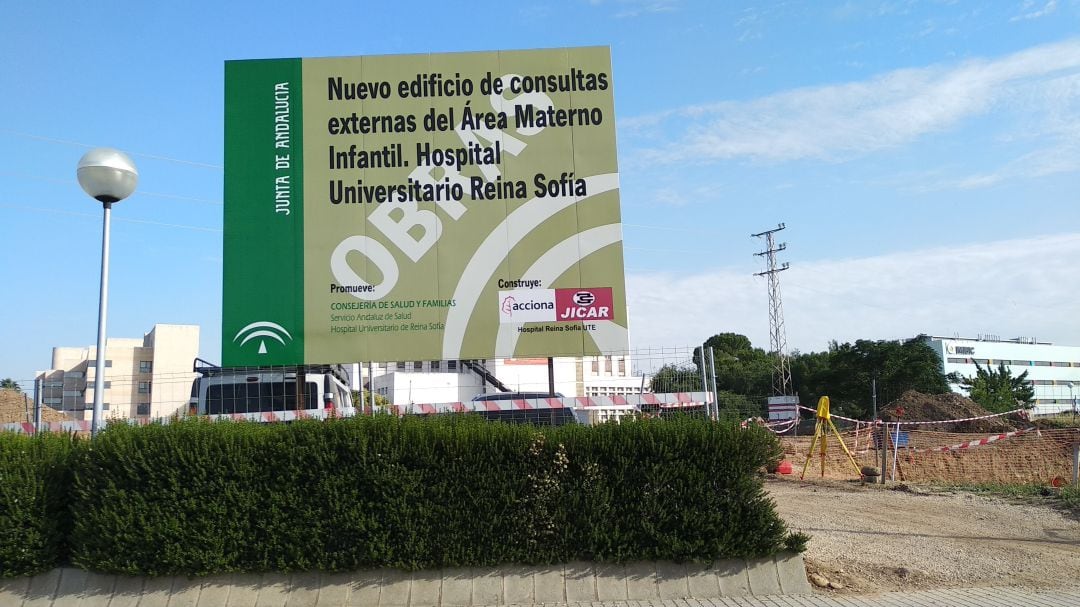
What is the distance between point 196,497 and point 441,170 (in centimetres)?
524

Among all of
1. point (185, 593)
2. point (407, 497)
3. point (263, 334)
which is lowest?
point (185, 593)

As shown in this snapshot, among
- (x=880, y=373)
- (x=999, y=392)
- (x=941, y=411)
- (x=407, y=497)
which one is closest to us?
(x=407, y=497)

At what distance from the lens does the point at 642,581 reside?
7.58m

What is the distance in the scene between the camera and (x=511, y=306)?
1063 centimetres

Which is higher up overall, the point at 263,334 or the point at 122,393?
the point at 263,334

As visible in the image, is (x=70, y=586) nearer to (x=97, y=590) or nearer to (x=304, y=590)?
(x=97, y=590)

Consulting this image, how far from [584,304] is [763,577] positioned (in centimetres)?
427

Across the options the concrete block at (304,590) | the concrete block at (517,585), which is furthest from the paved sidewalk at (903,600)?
the concrete block at (304,590)

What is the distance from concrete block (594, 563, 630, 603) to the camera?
7.51 metres

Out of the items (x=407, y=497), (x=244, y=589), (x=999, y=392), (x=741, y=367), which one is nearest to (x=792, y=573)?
(x=407, y=497)

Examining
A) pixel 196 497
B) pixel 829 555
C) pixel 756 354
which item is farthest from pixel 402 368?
pixel 756 354

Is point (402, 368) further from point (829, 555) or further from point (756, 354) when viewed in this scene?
point (756, 354)

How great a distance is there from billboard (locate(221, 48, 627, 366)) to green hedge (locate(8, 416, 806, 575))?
2.91 m

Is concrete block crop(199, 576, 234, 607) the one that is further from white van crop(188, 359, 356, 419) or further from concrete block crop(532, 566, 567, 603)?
white van crop(188, 359, 356, 419)
